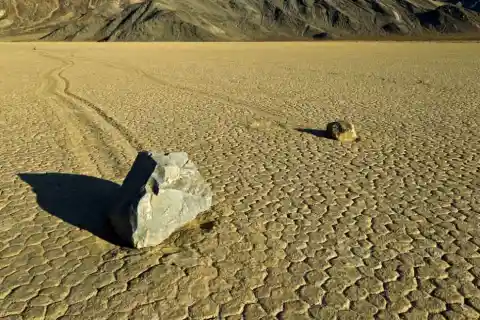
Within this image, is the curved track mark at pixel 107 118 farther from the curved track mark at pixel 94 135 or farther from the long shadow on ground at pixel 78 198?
the long shadow on ground at pixel 78 198

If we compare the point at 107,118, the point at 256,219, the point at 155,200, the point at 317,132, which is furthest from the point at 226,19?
the point at 155,200

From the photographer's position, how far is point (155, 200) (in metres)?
4.27

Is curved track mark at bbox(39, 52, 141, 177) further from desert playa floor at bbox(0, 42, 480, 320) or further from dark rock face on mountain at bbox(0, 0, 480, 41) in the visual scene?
dark rock face on mountain at bbox(0, 0, 480, 41)

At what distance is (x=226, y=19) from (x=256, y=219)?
9194 cm

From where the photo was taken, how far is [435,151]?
755 centimetres

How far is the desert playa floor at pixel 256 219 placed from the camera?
11.6 ft

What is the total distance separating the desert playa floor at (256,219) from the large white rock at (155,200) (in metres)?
0.16

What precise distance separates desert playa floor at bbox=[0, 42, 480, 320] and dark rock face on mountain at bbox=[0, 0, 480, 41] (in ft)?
244

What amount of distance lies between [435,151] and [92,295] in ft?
20.3

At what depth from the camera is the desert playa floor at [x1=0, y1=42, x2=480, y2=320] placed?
3535mm

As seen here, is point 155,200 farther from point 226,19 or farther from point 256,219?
point 226,19

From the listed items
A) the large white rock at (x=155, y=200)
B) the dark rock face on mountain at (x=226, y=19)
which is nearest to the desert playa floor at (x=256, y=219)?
the large white rock at (x=155, y=200)

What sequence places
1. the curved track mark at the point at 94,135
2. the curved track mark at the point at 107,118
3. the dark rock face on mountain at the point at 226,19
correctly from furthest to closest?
1. the dark rock face on mountain at the point at 226,19
2. the curved track mark at the point at 107,118
3. the curved track mark at the point at 94,135

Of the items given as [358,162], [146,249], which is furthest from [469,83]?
[146,249]
